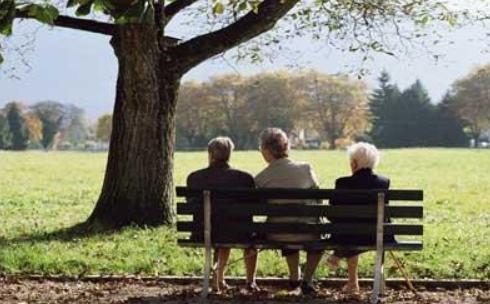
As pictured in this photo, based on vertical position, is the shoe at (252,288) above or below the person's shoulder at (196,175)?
below

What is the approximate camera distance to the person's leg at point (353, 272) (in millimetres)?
7638

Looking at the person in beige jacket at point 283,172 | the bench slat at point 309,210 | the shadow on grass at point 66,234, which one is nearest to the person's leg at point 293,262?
the person in beige jacket at point 283,172

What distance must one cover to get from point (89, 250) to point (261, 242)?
3.31 meters

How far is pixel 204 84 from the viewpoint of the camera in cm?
9688

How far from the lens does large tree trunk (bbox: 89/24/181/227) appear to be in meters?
12.2

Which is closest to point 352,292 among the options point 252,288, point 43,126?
point 252,288

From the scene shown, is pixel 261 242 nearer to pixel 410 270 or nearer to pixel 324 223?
pixel 324 223

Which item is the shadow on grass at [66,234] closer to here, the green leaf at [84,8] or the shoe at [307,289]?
the shoe at [307,289]

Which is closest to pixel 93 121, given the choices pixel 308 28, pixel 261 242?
pixel 308 28

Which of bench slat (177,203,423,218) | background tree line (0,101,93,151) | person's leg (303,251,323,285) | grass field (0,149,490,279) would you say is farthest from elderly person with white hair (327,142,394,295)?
background tree line (0,101,93,151)

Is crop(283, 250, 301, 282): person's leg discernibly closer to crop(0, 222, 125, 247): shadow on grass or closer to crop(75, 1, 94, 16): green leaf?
crop(75, 1, 94, 16): green leaf

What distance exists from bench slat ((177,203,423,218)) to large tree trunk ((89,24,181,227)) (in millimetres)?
4830

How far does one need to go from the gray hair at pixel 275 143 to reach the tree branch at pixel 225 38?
4966 mm

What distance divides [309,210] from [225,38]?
5.69 metres
